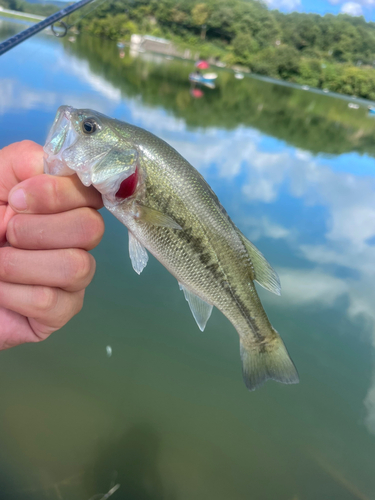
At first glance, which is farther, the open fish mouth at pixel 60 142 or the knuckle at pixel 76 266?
the knuckle at pixel 76 266

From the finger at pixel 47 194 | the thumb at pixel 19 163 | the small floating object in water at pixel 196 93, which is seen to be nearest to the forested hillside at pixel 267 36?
the small floating object in water at pixel 196 93

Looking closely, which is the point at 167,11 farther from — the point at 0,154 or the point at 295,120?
the point at 0,154

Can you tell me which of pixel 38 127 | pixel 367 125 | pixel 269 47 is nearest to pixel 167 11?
pixel 269 47

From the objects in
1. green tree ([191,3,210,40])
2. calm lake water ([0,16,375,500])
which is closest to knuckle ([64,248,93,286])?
calm lake water ([0,16,375,500])

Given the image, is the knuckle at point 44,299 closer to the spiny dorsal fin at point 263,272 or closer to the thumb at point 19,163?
the thumb at point 19,163

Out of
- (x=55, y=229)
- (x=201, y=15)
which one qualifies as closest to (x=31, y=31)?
(x=55, y=229)

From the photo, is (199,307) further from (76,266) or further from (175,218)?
(76,266)

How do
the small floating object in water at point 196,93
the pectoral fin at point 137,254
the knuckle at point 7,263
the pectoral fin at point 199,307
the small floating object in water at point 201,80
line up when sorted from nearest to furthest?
the knuckle at point 7,263
the pectoral fin at point 137,254
the pectoral fin at point 199,307
the small floating object in water at point 196,93
the small floating object in water at point 201,80
